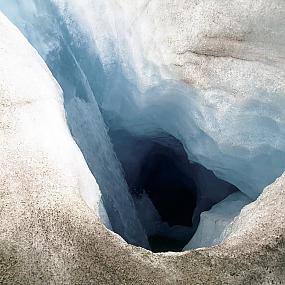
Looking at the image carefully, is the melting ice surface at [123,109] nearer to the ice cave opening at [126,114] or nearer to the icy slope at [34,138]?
the ice cave opening at [126,114]

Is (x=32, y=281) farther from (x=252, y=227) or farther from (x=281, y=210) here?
(x=281, y=210)

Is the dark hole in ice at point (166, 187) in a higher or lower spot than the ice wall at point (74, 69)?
lower

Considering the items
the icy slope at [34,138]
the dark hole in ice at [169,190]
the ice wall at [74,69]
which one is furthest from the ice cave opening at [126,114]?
the dark hole in ice at [169,190]

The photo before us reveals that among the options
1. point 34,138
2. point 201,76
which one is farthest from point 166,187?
point 34,138

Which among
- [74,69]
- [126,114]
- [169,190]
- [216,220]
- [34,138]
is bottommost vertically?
[169,190]

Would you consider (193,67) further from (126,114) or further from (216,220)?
(126,114)

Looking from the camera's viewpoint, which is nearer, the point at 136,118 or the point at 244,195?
the point at 244,195

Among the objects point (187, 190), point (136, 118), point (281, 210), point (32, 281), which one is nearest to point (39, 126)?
point (32, 281)
